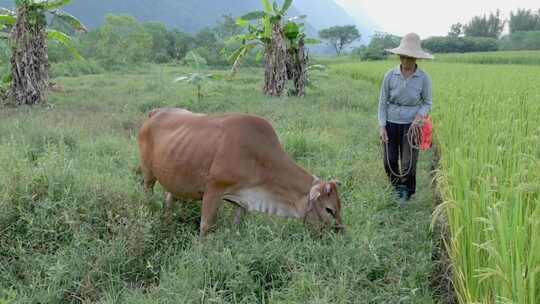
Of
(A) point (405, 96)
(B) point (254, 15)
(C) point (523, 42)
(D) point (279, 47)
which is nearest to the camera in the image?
(A) point (405, 96)

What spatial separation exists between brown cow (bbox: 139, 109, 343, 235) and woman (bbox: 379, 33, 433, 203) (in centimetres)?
156

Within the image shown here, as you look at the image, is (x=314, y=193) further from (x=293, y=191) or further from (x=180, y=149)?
(x=180, y=149)

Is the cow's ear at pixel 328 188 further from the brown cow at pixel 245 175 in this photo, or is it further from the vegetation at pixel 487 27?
the vegetation at pixel 487 27

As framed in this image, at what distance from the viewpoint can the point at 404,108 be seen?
5.04 m

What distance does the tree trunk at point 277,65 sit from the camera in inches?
509

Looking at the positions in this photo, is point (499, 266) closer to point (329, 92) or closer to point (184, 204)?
point (184, 204)

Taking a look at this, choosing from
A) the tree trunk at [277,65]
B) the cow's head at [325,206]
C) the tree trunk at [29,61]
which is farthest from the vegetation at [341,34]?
the cow's head at [325,206]

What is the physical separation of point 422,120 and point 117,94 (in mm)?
9484

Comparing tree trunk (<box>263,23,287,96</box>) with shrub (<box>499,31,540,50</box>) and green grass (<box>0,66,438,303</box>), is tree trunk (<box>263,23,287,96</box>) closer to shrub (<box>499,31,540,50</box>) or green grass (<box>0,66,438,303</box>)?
green grass (<box>0,66,438,303</box>)

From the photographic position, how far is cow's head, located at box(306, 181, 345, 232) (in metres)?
3.72

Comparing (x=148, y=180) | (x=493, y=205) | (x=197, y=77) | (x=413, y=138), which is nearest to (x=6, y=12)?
(x=197, y=77)

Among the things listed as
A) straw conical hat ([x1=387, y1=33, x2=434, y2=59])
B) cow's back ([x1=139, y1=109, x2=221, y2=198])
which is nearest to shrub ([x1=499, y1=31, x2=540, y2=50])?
straw conical hat ([x1=387, y1=33, x2=434, y2=59])

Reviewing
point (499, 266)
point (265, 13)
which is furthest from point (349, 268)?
point (265, 13)

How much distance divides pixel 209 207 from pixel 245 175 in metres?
0.37
